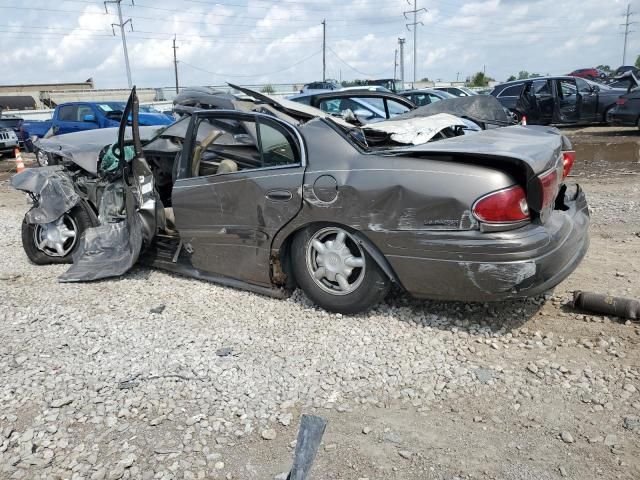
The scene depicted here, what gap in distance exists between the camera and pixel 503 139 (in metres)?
3.86

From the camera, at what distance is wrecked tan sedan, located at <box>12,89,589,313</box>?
329 centimetres

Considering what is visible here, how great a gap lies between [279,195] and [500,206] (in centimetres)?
152

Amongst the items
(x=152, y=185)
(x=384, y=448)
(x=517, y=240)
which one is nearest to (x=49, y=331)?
(x=152, y=185)

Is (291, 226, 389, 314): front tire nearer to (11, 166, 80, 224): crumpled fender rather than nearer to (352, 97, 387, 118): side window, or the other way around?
(11, 166, 80, 224): crumpled fender

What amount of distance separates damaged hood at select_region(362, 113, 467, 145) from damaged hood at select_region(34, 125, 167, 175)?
2412mm

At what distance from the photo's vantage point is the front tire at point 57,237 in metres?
5.41

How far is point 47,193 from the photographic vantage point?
5.32 meters

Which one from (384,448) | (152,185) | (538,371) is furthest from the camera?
(152,185)

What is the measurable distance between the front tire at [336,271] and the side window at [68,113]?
1434cm

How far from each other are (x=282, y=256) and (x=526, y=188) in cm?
Answer: 180

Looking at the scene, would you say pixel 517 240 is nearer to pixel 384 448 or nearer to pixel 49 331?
pixel 384 448

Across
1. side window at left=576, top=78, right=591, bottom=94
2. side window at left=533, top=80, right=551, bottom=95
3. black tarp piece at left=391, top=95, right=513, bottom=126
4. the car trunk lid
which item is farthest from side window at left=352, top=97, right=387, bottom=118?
side window at left=576, top=78, right=591, bottom=94

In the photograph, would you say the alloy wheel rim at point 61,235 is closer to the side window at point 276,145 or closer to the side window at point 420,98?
the side window at point 276,145

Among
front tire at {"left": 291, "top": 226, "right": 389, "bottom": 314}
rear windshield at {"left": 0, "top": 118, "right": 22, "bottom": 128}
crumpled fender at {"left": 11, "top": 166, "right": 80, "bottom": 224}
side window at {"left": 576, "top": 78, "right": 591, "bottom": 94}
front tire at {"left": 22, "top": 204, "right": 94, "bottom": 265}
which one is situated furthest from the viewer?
rear windshield at {"left": 0, "top": 118, "right": 22, "bottom": 128}
